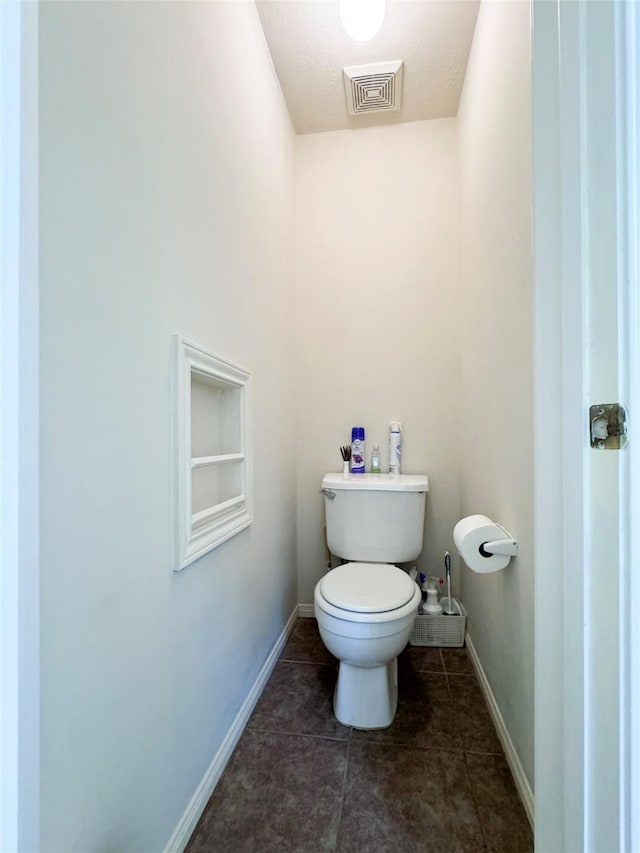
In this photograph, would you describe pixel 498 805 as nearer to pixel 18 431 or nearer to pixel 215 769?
pixel 215 769

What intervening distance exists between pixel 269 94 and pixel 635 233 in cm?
179

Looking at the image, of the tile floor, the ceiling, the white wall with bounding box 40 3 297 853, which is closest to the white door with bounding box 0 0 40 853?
the white wall with bounding box 40 3 297 853

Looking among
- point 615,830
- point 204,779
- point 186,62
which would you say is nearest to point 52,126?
point 186,62

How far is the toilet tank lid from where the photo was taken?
1674mm

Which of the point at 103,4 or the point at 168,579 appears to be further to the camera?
the point at 168,579

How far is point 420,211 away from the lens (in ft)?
6.37

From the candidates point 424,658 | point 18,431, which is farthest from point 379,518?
point 18,431

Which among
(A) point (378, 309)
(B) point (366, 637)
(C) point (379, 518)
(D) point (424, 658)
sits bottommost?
(D) point (424, 658)

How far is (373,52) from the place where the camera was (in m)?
1.59

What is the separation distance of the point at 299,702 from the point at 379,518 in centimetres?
74

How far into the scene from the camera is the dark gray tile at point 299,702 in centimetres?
125

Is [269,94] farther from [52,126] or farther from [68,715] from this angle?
[68,715]

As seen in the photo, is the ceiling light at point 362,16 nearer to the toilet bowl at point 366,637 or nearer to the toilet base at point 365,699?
the toilet bowl at point 366,637

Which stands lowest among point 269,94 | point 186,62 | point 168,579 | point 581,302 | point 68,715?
point 68,715
